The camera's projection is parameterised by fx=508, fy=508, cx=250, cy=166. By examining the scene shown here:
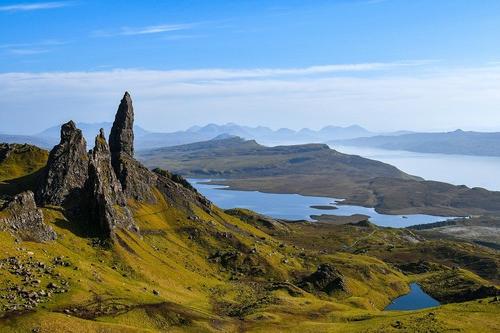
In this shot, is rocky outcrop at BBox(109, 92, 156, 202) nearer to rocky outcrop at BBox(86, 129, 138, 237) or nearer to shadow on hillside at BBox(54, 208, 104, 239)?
rocky outcrop at BBox(86, 129, 138, 237)

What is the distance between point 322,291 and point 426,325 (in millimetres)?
59826

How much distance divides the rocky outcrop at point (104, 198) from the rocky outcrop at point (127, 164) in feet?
43.9

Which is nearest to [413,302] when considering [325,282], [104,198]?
[325,282]

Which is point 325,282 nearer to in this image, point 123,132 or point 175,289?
point 175,289

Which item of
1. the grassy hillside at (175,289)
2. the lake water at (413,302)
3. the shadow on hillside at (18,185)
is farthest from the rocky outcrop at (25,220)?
the lake water at (413,302)

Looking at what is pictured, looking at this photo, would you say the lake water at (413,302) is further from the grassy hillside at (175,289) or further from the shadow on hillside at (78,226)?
the shadow on hillside at (78,226)

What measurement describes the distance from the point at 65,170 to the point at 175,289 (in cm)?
4662

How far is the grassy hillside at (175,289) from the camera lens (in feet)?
275

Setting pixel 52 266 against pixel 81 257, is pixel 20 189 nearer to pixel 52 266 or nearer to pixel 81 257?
pixel 81 257

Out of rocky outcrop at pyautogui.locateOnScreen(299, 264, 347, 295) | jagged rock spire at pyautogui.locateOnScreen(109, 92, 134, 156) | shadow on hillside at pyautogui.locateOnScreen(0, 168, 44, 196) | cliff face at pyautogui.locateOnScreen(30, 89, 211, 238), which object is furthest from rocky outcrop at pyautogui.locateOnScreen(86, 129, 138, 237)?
rocky outcrop at pyautogui.locateOnScreen(299, 264, 347, 295)

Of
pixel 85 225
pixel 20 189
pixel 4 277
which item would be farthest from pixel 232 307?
pixel 20 189

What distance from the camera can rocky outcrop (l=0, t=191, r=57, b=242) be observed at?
101375 millimetres

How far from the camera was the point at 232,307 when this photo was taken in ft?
384

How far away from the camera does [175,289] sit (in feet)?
387
